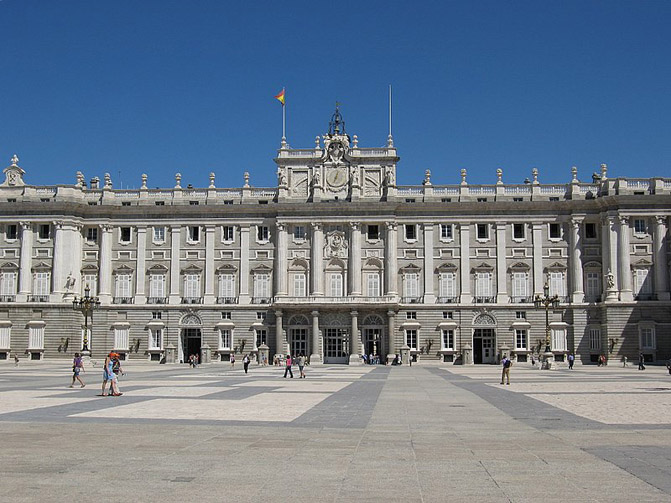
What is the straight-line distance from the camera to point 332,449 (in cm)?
1582

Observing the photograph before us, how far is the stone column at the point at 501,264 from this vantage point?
260 ft

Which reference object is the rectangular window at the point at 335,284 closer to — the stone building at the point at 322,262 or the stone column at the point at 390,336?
the stone building at the point at 322,262

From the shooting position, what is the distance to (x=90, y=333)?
8119 centimetres

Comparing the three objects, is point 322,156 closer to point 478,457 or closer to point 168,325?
point 168,325

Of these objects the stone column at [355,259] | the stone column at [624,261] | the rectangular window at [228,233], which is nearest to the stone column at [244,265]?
the rectangular window at [228,233]

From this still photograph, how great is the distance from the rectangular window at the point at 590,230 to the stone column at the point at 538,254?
4.42 m

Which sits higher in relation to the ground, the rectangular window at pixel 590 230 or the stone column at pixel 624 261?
the rectangular window at pixel 590 230

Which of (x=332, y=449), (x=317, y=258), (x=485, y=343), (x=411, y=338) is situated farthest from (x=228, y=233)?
(x=332, y=449)

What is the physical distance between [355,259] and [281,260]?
7.55m

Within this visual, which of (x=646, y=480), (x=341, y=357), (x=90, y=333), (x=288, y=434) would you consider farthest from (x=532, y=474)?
(x=90, y=333)

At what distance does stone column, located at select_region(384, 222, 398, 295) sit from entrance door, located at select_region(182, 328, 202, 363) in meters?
20.3

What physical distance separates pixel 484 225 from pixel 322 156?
18.1 meters

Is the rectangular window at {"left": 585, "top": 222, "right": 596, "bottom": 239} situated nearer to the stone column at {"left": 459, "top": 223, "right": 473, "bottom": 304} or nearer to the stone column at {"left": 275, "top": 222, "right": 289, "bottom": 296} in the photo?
the stone column at {"left": 459, "top": 223, "right": 473, "bottom": 304}

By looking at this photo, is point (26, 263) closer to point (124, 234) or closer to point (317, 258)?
point (124, 234)
